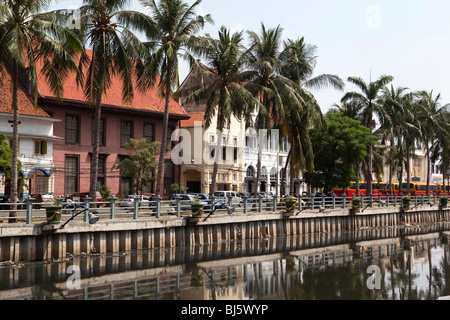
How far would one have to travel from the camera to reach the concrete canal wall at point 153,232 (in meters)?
23.8

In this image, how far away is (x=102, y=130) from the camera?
5156 centimetres

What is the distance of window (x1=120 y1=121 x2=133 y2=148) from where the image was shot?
53.2 meters

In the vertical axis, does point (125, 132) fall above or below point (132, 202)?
above

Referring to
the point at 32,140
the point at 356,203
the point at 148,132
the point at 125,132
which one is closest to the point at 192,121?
the point at 148,132

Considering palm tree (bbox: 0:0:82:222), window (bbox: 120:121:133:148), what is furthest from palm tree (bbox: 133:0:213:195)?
window (bbox: 120:121:133:148)

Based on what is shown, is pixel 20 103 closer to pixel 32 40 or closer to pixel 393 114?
pixel 32 40

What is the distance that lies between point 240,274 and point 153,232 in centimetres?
627

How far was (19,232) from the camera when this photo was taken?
23312 mm

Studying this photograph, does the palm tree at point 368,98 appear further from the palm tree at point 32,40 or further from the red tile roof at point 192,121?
the palm tree at point 32,40

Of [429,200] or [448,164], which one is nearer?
[429,200]

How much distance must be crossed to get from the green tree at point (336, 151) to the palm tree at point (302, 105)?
2.72m

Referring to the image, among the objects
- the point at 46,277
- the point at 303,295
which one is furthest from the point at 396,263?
the point at 46,277
